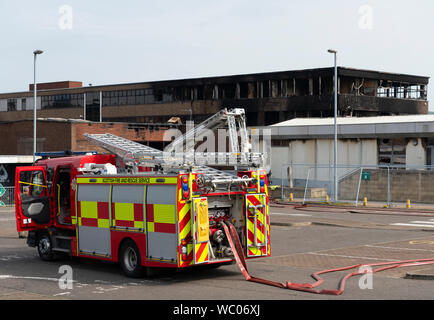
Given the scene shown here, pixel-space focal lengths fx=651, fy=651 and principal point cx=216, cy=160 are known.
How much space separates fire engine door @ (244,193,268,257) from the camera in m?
13.7

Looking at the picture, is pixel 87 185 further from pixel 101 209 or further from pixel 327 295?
pixel 327 295

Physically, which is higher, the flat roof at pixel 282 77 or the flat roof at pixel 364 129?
the flat roof at pixel 282 77

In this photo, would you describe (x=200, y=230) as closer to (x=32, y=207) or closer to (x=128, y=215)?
(x=128, y=215)

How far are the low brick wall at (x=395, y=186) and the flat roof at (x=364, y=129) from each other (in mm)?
5607

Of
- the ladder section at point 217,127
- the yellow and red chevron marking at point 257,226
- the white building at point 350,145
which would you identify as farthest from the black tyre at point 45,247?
the white building at point 350,145

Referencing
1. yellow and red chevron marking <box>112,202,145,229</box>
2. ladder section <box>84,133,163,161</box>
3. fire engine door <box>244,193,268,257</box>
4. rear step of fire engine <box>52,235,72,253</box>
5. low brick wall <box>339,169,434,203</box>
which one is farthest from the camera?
low brick wall <box>339,169,434,203</box>

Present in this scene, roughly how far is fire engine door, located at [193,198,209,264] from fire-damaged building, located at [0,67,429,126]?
162 feet

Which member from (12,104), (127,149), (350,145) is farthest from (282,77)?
(127,149)

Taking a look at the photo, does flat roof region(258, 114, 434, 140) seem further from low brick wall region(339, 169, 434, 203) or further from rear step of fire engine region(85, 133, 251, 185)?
rear step of fire engine region(85, 133, 251, 185)

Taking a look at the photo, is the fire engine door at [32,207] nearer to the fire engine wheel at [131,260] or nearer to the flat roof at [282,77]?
the fire engine wheel at [131,260]

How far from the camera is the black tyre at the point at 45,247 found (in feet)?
54.9

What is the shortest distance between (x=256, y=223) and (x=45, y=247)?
6175mm

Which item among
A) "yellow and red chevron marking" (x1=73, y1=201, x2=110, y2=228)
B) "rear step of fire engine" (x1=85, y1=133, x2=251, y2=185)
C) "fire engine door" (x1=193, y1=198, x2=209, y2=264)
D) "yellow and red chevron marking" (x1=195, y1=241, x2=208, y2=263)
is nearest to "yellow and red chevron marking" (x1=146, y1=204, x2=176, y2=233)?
"fire engine door" (x1=193, y1=198, x2=209, y2=264)

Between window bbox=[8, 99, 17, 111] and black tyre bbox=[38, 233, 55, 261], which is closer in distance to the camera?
black tyre bbox=[38, 233, 55, 261]
